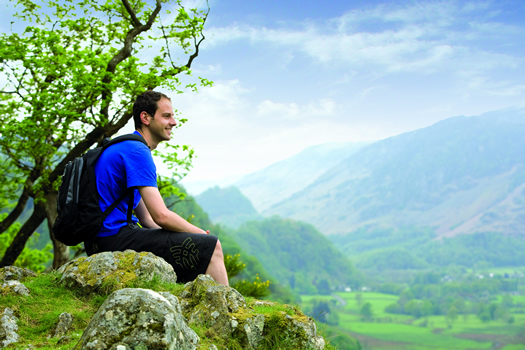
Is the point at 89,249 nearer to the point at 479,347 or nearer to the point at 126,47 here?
the point at 126,47

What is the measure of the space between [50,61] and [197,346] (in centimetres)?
1195

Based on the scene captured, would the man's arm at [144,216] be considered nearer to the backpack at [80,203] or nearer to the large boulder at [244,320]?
the backpack at [80,203]

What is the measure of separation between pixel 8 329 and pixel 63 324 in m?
0.40

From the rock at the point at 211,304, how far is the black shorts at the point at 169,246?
10.8 inches

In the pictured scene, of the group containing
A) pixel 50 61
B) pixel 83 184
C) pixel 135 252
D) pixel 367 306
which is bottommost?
pixel 367 306

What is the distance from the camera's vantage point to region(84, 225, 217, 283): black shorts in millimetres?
4027

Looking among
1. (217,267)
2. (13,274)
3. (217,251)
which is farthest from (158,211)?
(13,274)

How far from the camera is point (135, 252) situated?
4.16 metres

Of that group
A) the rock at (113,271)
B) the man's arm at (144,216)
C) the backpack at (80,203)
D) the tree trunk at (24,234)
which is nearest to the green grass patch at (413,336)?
the tree trunk at (24,234)

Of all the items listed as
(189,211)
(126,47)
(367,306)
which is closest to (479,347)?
(367,306)

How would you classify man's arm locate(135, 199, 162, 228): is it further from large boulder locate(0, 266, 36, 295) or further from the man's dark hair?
large boulder locate(0, 266, 36, 295)

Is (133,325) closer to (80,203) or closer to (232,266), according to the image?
(80,203)

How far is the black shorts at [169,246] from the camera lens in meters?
4.03

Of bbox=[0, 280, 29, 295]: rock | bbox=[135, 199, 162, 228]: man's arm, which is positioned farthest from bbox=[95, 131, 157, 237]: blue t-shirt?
bbox=[0, 280, 29, 295]: rock
